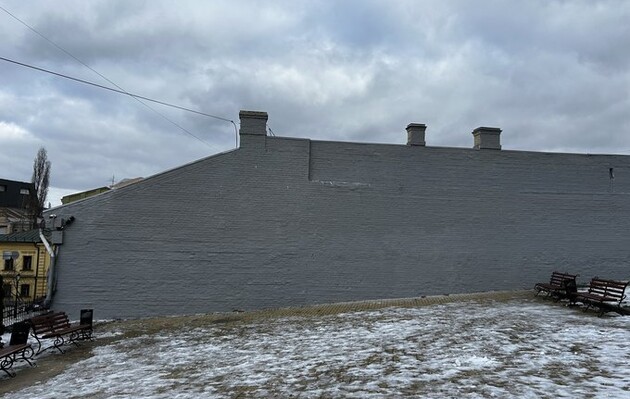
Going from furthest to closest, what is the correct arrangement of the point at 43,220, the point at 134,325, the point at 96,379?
the point at 43,220 → the point at 134,325 → the point at 96,379

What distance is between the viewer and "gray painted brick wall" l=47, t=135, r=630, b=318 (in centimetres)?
1296

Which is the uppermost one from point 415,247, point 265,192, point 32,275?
point 265,192

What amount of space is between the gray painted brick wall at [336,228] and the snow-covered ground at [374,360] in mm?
2323

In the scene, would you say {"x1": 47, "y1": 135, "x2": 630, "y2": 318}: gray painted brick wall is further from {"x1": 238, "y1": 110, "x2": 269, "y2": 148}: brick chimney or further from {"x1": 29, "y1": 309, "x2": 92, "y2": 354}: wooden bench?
{"x1": 29, "y1": 309, "x2": 92, "y2": 354}: wooden bench

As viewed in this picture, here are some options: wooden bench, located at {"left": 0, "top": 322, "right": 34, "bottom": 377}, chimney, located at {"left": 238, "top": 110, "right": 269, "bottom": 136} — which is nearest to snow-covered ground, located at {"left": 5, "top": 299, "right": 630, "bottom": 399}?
wooden bench, located at {"left": 0, "top": 322, "right": 34, "bottom": 377}

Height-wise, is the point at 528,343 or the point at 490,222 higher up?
the point at 490,222

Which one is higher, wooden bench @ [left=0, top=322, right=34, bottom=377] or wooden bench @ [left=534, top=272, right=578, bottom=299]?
wooden bench @ [left=534, top=272, right=578, bottom=299]

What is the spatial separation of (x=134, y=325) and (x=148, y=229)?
8.73 ft

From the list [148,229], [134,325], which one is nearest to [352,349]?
[134,325]

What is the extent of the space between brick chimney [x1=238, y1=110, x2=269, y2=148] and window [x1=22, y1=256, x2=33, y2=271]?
30046mm

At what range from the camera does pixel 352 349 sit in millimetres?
8109

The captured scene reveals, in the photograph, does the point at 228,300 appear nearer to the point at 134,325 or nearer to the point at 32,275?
the point at 134,325

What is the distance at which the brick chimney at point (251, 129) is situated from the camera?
13.6 meters

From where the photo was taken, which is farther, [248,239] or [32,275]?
[32,275]
